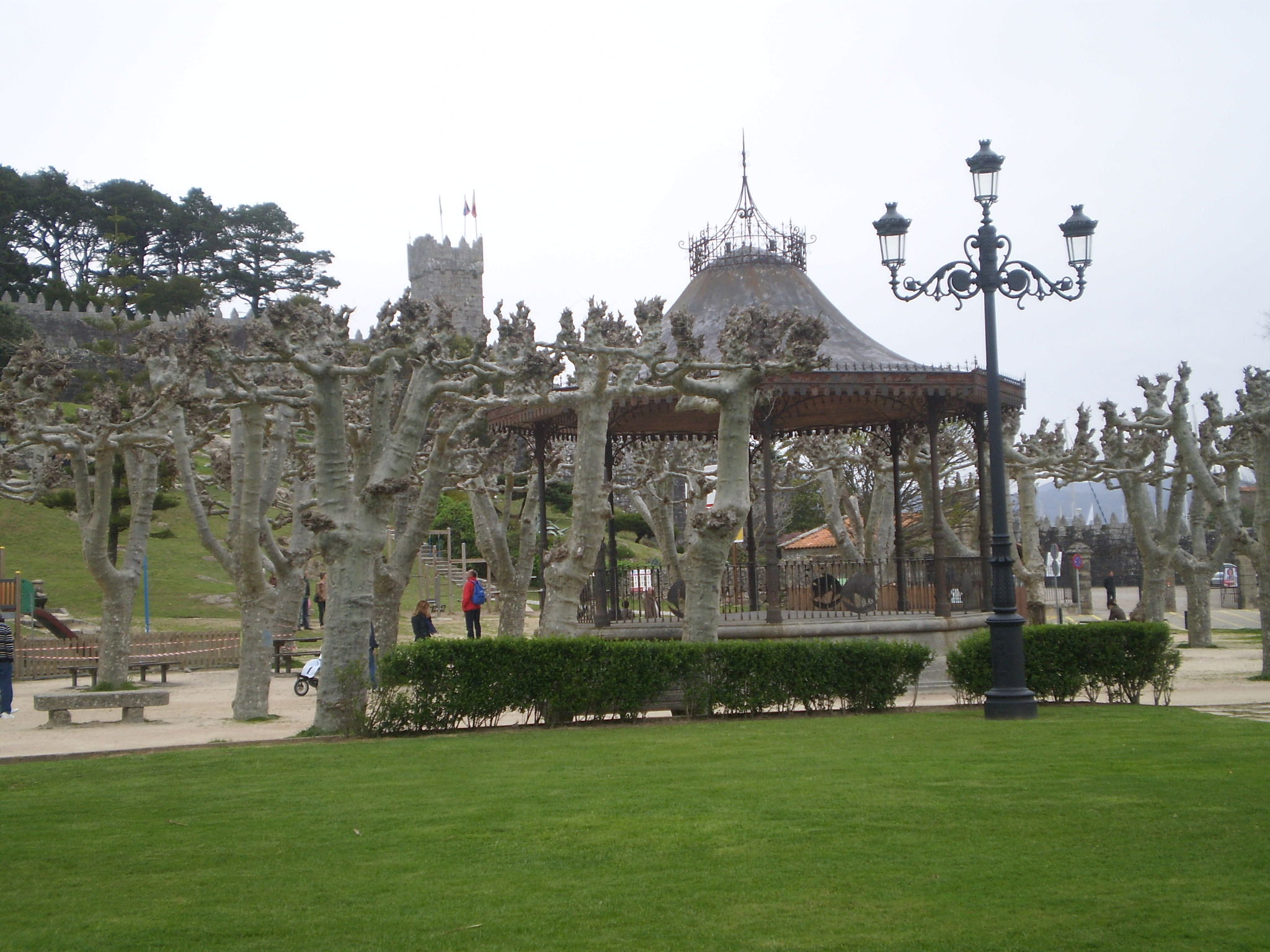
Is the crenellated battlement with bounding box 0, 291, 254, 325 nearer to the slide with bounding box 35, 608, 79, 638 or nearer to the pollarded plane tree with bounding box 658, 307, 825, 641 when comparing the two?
the slide with bounding box 35, 608, 79, 638

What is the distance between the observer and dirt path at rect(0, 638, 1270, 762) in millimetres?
13078

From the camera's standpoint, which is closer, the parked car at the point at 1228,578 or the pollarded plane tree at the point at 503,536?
the pollarded plane tree at the point at 503,536

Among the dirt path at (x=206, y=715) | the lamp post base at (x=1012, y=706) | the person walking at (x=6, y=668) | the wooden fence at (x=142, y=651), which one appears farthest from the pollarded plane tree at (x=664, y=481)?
the lamp post base at (x=1012, y=706)

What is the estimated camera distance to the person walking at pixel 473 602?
74.3 ft

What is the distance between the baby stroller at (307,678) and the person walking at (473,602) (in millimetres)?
3400

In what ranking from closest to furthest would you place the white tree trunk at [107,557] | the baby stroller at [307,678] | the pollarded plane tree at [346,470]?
the pollarded plane tree at [346,470] → the white tree trunk at [107,557] → the baby stroller at [307,678]

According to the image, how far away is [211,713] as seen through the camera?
56.3ft

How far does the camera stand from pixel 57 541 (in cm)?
4344

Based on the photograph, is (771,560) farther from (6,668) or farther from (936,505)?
(6,668)

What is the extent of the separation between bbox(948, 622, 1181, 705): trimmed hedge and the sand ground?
2.60 ft

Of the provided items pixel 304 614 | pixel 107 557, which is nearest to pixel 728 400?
pixel 107 557

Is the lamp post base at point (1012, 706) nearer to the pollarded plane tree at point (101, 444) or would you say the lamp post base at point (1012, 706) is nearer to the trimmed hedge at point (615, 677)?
the trimmed hedge at point (615, 677)

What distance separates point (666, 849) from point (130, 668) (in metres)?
19.1

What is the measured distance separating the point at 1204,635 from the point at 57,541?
38049 mm
